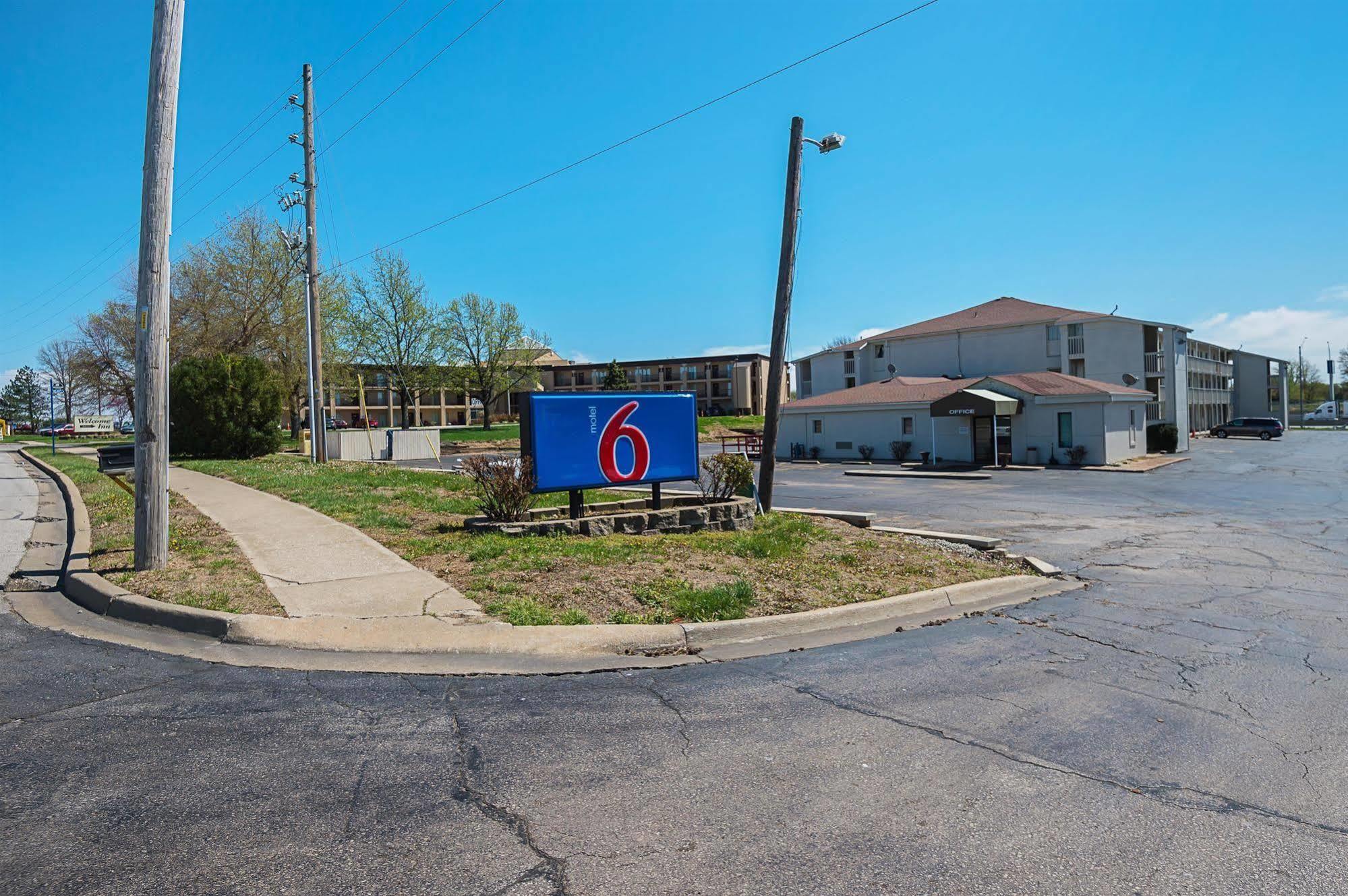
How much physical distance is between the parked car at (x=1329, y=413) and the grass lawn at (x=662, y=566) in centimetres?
9897

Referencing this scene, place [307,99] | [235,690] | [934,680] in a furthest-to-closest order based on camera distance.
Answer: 1. [307,99]
2. [934,680]
3. [235,690]

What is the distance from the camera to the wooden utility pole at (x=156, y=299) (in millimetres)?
8125

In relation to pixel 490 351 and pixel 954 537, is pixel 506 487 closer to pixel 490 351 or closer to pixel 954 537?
pixel 954 537

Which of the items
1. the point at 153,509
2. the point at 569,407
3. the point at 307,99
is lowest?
the point at 153,509

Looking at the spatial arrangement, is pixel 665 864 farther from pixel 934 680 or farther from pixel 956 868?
pixel 934 680

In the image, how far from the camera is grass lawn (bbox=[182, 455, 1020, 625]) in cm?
713

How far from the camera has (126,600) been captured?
7008mm

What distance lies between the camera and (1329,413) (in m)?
87.8

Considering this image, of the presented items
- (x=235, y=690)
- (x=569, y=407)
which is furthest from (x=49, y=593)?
(x=569, y=407)

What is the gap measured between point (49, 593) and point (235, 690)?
4.25 m

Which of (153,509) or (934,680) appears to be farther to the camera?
(153,509)

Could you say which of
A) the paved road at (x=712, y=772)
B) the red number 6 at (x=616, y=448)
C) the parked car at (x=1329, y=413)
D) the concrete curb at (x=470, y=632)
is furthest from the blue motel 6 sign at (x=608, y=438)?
the parked car at (x=1329, y=413)

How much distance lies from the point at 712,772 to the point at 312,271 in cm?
2567

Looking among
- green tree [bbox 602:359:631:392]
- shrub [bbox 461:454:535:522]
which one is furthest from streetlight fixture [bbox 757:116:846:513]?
green tree [bbox 602:359:631:392]
